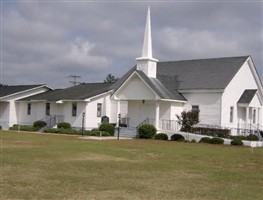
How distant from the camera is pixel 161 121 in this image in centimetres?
4072

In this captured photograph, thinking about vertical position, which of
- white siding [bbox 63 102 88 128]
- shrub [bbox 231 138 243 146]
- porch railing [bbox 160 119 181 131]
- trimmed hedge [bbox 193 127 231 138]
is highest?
white siding [bbox 63 102 88 128]

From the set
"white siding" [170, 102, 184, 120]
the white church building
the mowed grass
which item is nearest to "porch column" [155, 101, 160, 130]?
the white church building

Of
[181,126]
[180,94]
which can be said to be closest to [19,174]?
[181,126]

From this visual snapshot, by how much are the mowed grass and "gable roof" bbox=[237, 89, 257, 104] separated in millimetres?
22253

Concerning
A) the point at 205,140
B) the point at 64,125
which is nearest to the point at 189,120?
the point at 205,140

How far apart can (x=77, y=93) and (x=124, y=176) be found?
34.4 m

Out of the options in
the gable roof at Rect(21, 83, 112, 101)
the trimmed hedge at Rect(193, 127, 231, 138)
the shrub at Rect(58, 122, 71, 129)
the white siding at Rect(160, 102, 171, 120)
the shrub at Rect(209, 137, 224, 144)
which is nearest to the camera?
the shrub at Rect(209, 137, 224, 144)

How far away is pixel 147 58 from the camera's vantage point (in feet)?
138

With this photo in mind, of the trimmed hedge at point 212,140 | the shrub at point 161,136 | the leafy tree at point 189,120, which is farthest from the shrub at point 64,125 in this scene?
the trimmed hedge at point 212,140

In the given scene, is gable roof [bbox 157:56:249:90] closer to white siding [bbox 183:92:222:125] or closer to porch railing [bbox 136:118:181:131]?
white siding [bbox 183:92:222:125]

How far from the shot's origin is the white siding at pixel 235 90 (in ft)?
131

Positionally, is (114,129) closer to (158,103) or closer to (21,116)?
(158,103)

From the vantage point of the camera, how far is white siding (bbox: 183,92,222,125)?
3959cm

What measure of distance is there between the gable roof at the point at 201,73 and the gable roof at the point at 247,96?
3.05m
